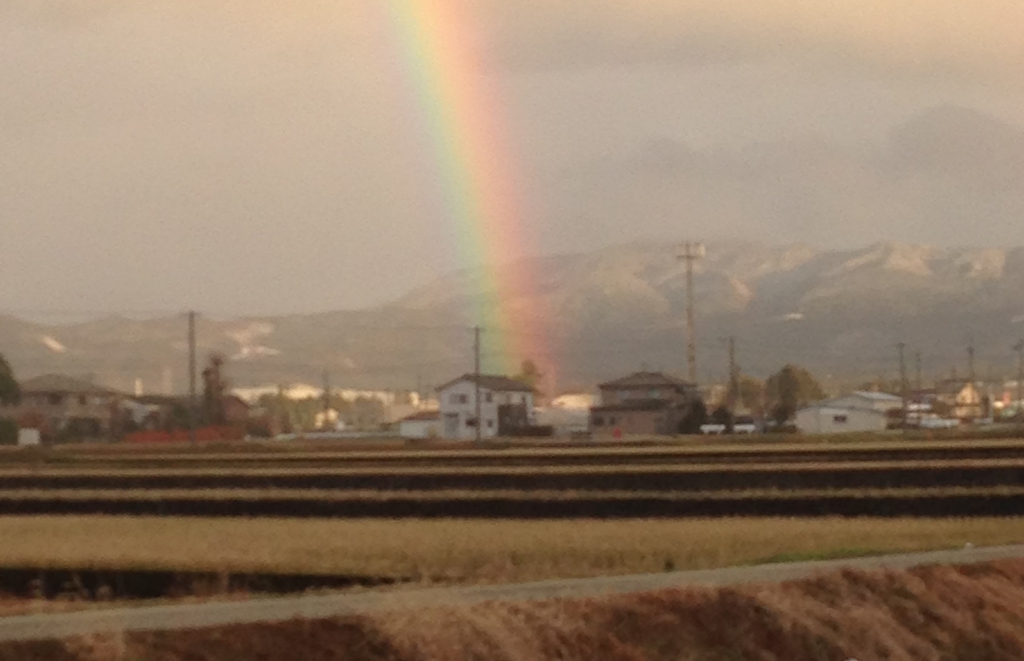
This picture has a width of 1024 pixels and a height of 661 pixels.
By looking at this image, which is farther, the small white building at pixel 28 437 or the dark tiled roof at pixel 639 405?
the dark tiled roof at pixel 639 405

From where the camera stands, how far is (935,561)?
896 inches

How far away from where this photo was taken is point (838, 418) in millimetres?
163625

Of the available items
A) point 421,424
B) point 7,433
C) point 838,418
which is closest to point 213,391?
point 421,424

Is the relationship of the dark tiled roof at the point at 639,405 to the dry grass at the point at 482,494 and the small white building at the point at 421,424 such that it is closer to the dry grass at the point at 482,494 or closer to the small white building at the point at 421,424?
the small white building at the point at 421,424

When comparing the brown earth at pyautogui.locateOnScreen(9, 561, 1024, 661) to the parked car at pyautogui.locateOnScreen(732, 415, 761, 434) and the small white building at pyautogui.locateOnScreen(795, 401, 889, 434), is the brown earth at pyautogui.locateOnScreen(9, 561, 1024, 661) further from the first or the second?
the small white building at pyautogui.locateOnScreen(795, 401, 889, 434)

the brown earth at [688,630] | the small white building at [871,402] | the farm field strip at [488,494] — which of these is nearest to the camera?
the brown earth at [688,630]

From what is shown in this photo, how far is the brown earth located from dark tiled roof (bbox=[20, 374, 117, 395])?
161 meters

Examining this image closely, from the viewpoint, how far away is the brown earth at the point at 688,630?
1434cm

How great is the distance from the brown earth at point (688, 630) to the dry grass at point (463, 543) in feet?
14.0

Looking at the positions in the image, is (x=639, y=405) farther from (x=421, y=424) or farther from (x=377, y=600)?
(x=377, y=600)

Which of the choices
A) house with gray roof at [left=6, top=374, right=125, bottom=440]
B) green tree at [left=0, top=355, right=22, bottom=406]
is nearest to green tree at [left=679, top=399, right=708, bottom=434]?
house with gray roof at [left=6, top=374, right=125, bottom=440]

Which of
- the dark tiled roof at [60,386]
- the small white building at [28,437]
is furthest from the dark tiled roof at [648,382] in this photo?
the dark tiled roof at [60,386]

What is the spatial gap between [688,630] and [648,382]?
13957cm

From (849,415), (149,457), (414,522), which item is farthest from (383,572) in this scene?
(849,415)
